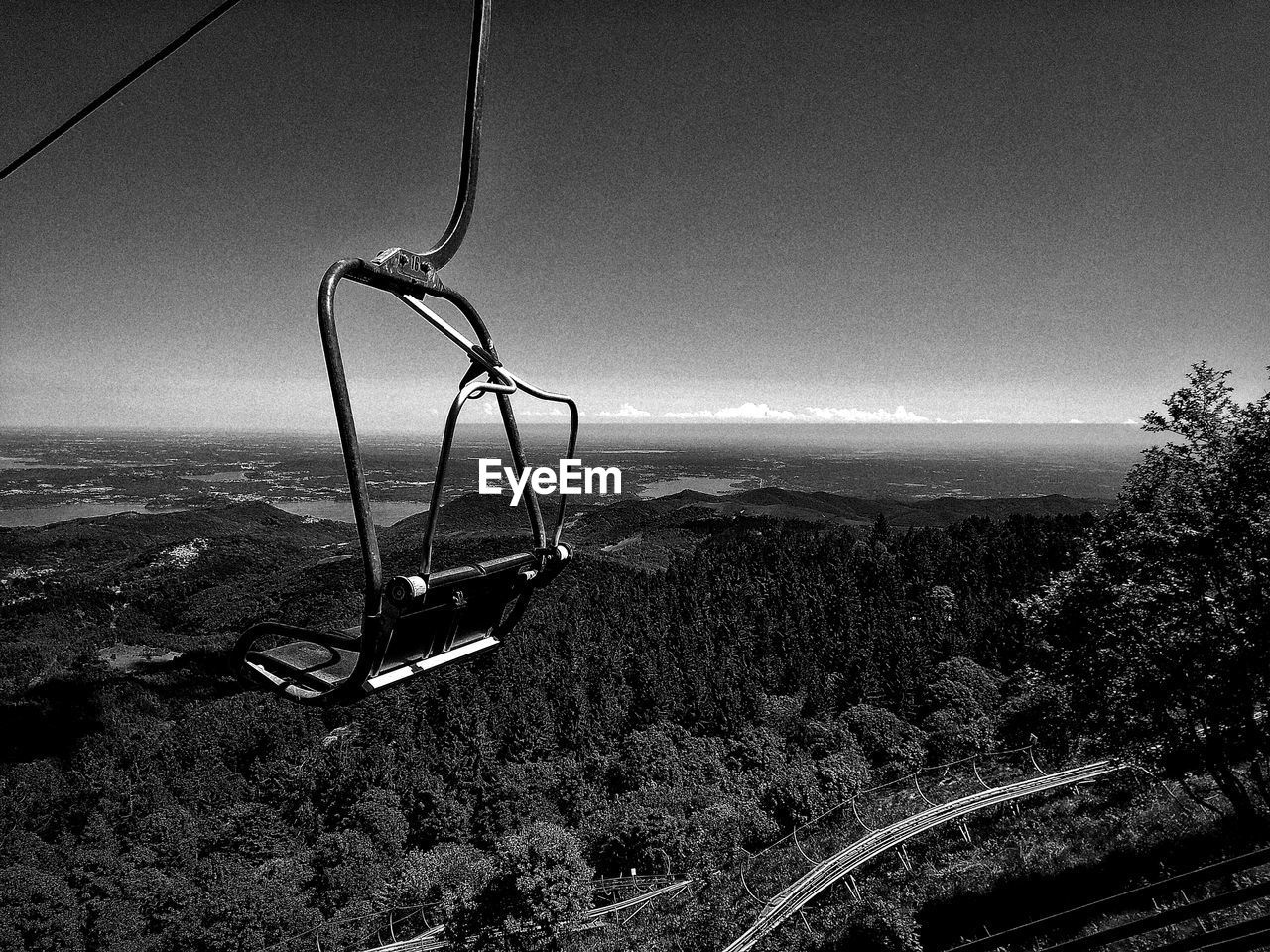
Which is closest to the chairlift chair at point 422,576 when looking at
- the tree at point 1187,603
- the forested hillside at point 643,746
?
the forested hillside at point 643,746

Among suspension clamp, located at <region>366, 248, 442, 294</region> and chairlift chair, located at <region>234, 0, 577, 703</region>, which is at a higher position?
suspension clamp, located at <region>366, 248, 442, 294</region>

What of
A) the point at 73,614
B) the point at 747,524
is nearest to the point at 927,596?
the point at 747,524

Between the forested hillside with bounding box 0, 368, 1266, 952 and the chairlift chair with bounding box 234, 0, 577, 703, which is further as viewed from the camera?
the forested hillside with bounding box 0, 368, 1266, 952

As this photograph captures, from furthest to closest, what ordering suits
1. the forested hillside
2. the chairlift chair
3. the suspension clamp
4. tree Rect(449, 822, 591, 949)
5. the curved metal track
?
the curved metal track → tree Rect(449, 822, 591, 949) → the forested hillside → the suspension clamp → the chairlift chair

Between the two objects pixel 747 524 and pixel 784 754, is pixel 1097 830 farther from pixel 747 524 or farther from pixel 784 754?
pixel 747 524

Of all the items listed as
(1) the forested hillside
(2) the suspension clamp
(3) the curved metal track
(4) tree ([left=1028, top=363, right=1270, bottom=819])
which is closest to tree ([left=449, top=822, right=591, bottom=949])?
(1) the forested hillside

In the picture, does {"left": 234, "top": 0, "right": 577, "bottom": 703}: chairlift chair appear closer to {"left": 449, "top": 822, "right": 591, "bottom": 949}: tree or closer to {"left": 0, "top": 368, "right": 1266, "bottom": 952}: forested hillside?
{"left": 0, "top": 368, "right": 1266, "bottom": 952}: forested hillside
